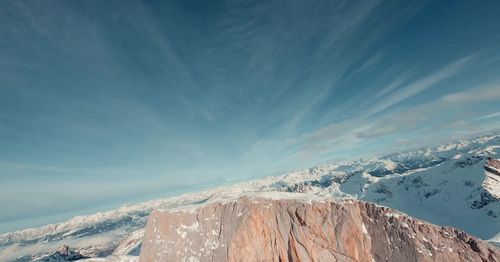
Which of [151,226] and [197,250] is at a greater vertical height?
[151,226]

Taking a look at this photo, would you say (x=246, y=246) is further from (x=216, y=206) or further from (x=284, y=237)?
(x=216, y=206)

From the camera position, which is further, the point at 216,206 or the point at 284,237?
the point at 216,206

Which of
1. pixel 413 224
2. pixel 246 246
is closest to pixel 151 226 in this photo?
pixel 246 246

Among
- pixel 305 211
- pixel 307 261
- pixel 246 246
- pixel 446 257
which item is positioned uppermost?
pixel 305 211

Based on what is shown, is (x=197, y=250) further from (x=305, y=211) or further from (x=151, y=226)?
(x=305, y=211)

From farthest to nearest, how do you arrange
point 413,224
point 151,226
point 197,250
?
point 151,226
point 197,250
point 413,224

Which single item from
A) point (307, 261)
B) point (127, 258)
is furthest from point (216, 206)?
point (127, 258)

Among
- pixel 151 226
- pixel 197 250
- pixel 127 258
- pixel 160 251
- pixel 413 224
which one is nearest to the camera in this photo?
pixel 413 224
